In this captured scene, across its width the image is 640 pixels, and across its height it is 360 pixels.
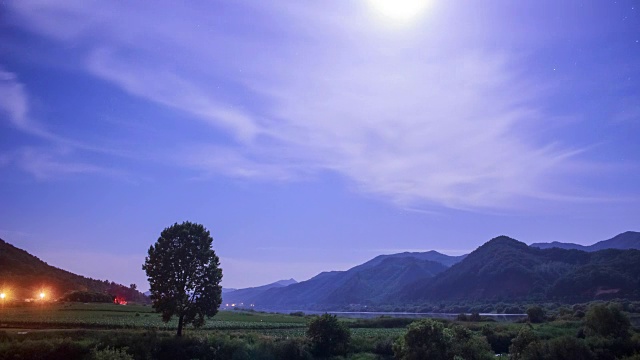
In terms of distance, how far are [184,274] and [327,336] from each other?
19.3m

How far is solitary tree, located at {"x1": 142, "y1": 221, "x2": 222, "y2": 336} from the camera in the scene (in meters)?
55.2

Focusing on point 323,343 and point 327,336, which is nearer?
point 323,343

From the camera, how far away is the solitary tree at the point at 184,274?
181ft

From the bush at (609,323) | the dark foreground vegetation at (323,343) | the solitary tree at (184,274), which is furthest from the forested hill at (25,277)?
the bush at (609,323)

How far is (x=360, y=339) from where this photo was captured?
62.5 meters

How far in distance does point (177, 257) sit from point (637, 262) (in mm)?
198844

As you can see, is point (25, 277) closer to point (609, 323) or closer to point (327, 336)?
point (327, 336)

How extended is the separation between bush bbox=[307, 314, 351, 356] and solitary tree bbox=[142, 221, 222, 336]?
42.5 feet

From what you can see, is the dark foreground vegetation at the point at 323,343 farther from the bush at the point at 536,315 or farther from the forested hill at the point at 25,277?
the forested hill at the point at 25,277

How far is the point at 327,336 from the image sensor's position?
54.9 meters

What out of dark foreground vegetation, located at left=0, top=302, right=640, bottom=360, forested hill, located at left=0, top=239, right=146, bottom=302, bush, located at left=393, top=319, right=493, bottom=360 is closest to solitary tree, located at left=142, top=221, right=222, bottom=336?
dark foreground vegetation, located at left=0, top=302, right=640, bottom=360

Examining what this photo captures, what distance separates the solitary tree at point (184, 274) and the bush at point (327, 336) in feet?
42.5

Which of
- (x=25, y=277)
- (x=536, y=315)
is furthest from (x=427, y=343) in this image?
(x=25, y=277)

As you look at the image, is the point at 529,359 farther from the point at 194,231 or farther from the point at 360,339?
the point at 194,231
